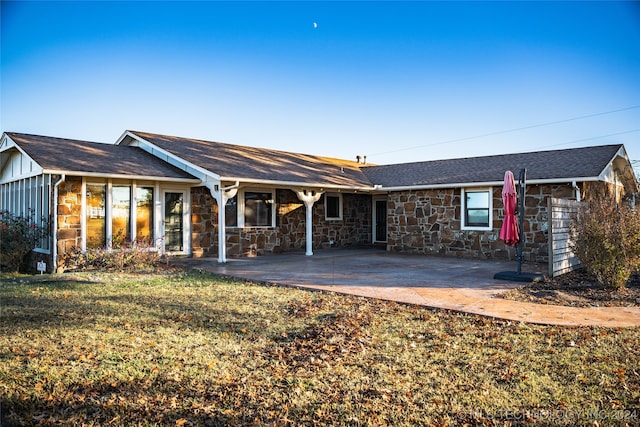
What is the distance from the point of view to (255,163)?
14.4 m

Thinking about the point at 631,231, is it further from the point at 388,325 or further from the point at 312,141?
the point at 312,141

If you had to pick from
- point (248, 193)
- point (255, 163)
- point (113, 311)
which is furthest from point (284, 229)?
point (113, 311)

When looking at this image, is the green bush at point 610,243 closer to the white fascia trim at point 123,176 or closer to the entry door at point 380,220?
the white fascia trim at point 123,176

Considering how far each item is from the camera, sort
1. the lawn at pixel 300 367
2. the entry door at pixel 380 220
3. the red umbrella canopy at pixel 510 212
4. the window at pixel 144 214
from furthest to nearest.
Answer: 1. the entry door at pixel 380 220
2. the window at pixel 144 214
3. the red umbrella canopy at pixel 510 212
4. the lawn at pixel 300 367

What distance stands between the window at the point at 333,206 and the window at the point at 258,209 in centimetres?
294

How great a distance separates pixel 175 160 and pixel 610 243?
1097cm

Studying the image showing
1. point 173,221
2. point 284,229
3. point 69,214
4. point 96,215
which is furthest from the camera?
point 284,229

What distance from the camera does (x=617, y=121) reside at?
21.5m

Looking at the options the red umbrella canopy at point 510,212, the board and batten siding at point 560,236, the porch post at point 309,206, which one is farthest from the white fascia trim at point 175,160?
the board and batten siding at point 560,236

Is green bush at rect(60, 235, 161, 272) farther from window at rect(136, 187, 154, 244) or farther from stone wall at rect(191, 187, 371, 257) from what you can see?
stone wall at rect(191, 187, 371, 257)

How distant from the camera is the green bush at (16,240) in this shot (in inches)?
407

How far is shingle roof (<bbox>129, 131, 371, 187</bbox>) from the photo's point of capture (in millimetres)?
12750

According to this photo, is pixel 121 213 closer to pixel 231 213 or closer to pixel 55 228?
pixel 55 228

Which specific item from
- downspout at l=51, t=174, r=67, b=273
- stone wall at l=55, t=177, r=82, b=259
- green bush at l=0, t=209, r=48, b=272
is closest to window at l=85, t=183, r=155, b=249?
stone wall at l=55, t=177, r=82, b=259
